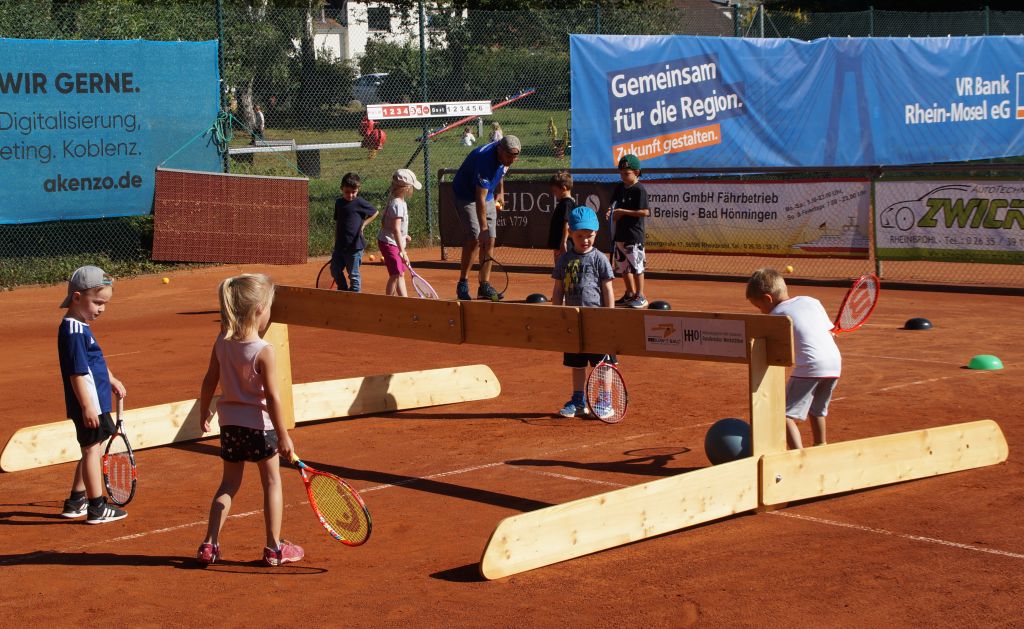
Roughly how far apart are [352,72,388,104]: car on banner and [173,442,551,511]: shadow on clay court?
18.2 metres

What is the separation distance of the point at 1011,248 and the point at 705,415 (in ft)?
26.0

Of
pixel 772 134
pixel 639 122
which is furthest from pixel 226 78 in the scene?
pixel 772 134

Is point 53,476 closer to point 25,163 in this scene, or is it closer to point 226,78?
point 25,163

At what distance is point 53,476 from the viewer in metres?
7.66

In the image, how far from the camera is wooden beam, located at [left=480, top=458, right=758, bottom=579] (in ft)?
17.9

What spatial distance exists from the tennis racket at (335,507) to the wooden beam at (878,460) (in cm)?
213

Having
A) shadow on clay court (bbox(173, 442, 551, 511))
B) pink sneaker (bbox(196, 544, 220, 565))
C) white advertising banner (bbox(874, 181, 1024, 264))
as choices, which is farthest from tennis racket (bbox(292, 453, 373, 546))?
white advertising banner (bbox(874, 181, 1024, 264))

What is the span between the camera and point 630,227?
13.9 metres

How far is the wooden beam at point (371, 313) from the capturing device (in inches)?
320

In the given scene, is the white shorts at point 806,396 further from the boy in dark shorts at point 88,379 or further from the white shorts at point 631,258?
the white shorts at point 631,258

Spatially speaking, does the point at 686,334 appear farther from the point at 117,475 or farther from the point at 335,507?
the point at 117,475

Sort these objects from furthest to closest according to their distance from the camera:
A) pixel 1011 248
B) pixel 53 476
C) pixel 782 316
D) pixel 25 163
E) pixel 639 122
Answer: pixel 639 122 < pixel 25 163 < pixel 1011 248 < pixel 53 476 < pixel 782 316

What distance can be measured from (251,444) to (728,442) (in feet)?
8.79

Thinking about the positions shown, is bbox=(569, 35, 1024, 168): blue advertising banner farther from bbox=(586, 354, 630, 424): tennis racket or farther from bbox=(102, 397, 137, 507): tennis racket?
bbox=(102, 397, 137, 507): tennis racket
